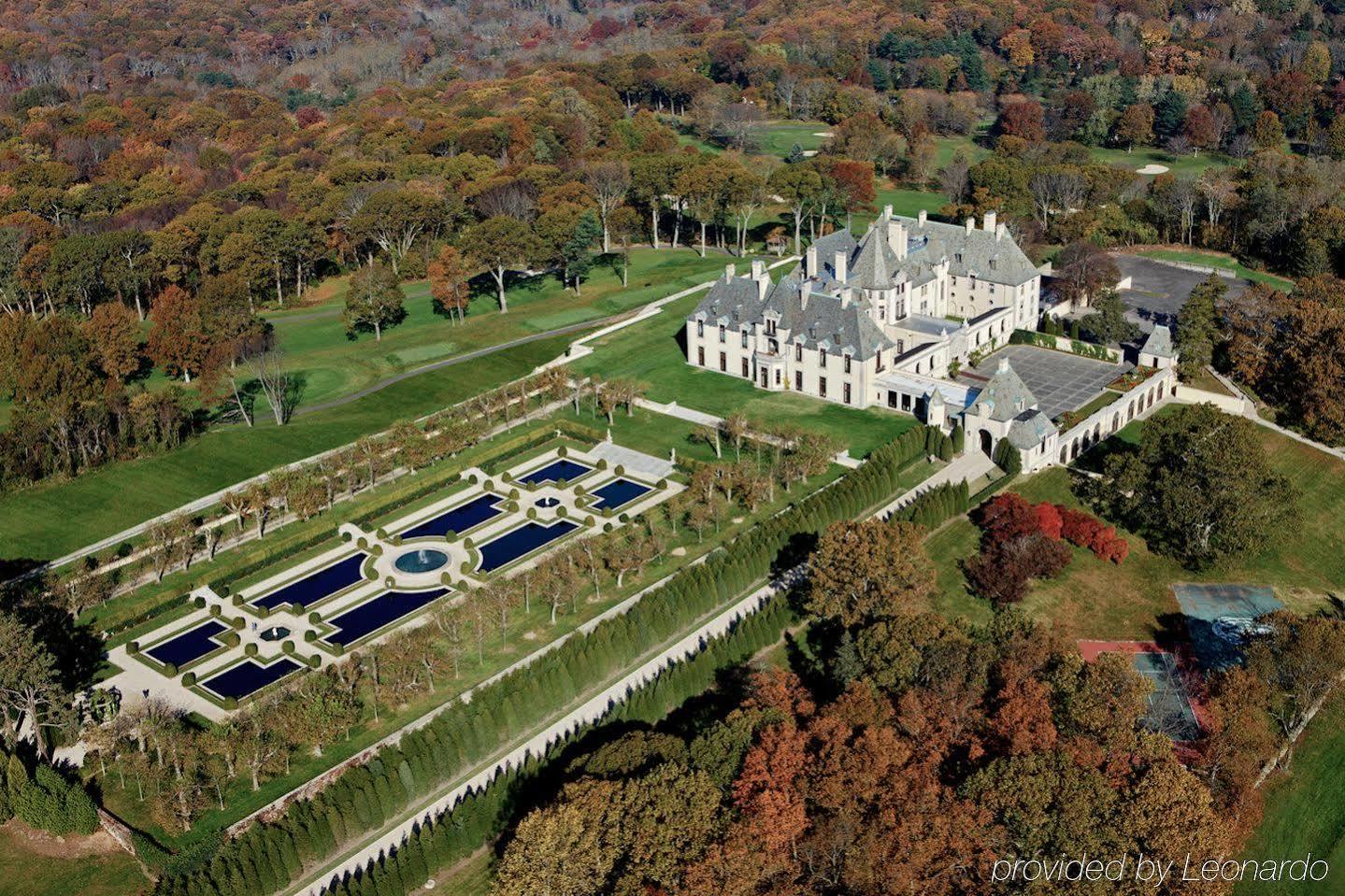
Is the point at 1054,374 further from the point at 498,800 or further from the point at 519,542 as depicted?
the point at 498,800

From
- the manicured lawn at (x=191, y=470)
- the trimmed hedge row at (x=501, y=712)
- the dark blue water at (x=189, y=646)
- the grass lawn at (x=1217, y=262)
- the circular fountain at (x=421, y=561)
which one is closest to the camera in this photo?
the trimmed hedge row at (x=501, y=712)

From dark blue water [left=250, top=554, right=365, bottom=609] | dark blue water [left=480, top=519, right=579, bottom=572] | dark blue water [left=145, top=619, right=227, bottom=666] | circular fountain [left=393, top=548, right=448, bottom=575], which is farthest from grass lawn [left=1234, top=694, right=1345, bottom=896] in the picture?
dark blue water [left=145, top=619, right=227, bottom=666]

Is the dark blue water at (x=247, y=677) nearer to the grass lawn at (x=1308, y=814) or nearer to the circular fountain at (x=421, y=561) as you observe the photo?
the circular fountain at (x=421, y=561)

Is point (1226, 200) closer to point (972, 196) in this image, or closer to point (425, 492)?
point (972, 196)

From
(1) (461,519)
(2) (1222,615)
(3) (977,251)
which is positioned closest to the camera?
(2) (1222,615)

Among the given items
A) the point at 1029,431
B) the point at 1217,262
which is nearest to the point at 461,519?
the point at 1029,431

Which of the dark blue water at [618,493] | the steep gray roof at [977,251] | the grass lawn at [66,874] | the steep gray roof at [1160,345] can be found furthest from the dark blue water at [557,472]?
the steep gray roof at [1160,345]

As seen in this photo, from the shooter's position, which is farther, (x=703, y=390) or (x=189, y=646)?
(x=703, y=390)
